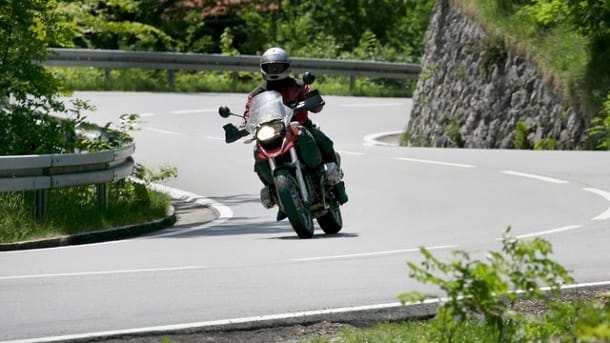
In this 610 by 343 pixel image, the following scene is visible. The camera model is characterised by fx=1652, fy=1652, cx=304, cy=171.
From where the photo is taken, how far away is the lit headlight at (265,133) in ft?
44.3

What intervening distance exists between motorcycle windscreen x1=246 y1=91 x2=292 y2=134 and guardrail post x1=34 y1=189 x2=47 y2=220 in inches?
72.0

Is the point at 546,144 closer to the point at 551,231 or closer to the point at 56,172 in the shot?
the point at 551,231

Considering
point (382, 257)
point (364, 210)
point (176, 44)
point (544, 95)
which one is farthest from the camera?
point (176, 44)

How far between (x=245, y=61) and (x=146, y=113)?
8.75 m

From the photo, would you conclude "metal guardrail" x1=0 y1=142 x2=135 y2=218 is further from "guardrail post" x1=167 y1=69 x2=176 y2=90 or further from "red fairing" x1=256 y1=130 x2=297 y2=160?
"guardrail post" x1=167 y1=69 x2=176 y2=90

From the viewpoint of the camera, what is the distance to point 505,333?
711 centimetres

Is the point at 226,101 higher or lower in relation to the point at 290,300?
lower

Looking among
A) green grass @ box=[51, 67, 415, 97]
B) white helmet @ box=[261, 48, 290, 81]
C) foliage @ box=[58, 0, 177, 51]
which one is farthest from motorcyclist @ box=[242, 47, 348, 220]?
foliage @ box=[58, 0, 177, 51]

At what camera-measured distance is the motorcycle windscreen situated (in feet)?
44.9

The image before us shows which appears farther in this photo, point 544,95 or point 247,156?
point 544,95

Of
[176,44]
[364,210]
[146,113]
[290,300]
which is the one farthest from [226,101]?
[290,300]

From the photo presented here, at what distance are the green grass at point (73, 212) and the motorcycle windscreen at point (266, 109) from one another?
5.79ft

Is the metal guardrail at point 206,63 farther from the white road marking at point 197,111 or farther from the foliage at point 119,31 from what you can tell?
the white road marking at point 197,111

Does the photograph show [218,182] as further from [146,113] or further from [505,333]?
[505,333]
